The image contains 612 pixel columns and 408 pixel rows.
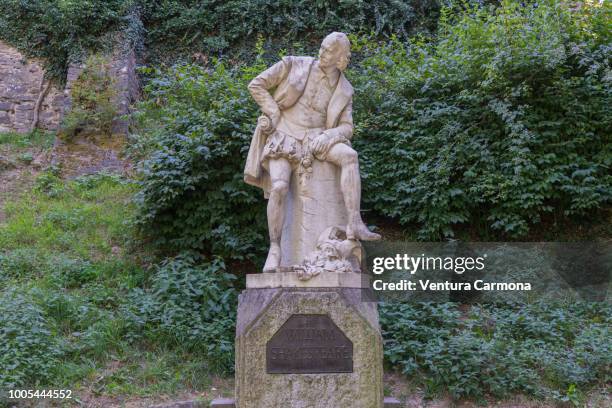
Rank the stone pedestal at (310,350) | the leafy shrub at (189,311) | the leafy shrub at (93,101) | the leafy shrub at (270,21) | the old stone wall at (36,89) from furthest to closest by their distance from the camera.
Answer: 1. the leafy shrub at (270,21)
2. the old stone wall at (36,89)
3. the leafy shrub at (93,101)
4. the leafy shrub at (189,311)
5. the stone pedestal at (310,350)

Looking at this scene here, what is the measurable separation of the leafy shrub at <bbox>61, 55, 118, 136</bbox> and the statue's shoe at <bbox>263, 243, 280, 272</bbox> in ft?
20.5

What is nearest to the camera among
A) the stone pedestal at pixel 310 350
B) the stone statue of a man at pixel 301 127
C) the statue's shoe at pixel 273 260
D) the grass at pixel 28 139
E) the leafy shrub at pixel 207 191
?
the stone pedestal at pixel 310 350

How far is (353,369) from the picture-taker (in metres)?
4.02

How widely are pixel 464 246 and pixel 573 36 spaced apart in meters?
2.88

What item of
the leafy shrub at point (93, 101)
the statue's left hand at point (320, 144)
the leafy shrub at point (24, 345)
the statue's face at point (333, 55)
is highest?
the leafy shrub at point (93, 101)

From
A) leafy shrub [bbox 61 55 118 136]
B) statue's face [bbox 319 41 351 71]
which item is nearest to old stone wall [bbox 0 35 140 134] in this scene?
leafy shrub [bbox 61 55 118 136]

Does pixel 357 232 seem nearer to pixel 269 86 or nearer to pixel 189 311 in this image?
pixel 269 86

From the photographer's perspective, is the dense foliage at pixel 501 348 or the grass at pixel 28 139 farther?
the grass at pixel 28 139

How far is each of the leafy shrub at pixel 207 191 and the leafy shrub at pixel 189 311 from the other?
1.58 ft

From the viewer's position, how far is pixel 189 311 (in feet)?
19.5

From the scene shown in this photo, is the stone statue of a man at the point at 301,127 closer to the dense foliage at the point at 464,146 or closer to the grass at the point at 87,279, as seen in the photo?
the grass at the point at 87,279

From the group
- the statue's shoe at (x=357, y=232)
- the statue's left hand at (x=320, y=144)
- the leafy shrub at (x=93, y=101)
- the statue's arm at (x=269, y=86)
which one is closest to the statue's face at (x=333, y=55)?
the statue's arm at (x=269, y=86)

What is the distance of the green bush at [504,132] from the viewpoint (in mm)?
7121

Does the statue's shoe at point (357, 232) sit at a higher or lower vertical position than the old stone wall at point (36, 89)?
lower
